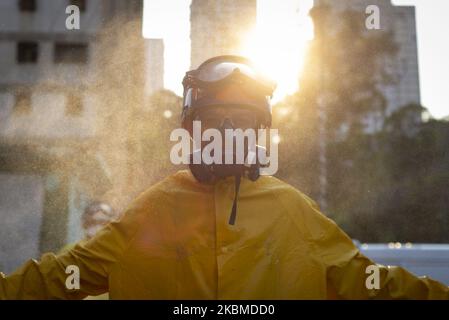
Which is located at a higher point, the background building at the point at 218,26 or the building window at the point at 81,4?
the building window at the point at 81,4

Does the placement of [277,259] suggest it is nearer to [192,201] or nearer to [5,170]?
[192,201]

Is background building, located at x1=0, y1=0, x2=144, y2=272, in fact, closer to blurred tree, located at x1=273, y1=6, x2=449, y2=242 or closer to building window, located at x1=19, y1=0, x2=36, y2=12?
building window, located at x1=19, y1=0, x2=36, y2=12

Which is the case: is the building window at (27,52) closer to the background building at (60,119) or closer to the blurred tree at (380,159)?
the background building at (60,119)

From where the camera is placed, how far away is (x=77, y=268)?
7.05 feet

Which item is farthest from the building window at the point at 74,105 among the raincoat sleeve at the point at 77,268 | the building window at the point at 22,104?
the raincoat sleeve at the point at 77,268

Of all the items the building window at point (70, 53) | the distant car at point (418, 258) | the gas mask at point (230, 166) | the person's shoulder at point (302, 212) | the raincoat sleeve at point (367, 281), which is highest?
the building window at point (70, 53)

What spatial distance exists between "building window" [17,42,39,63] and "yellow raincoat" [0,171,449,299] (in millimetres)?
9076

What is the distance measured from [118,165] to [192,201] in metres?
5.28

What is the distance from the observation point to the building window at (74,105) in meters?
8.46

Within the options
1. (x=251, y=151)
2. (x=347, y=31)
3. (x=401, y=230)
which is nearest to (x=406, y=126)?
(x=401, y=230)

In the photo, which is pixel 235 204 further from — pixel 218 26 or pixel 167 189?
pixel 218 26

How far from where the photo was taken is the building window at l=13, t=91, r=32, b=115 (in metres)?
9.16
